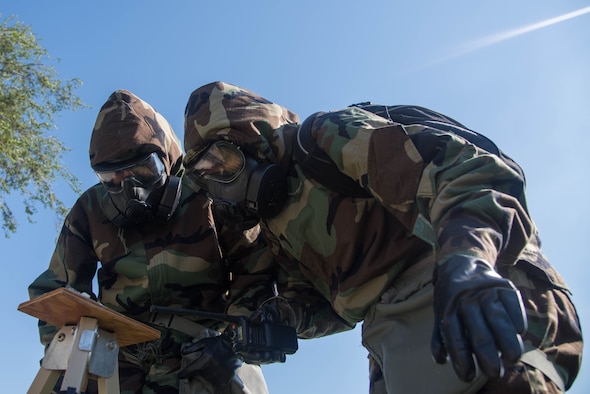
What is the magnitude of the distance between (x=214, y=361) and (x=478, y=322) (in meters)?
1.92

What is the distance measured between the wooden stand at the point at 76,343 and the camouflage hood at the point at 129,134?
1372mm

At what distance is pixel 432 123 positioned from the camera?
2230 millimetres

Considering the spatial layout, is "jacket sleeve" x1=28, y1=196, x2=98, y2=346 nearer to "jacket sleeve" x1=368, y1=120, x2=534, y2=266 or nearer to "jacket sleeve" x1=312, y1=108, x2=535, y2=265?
"jacket sleeve" x1=312, y1=108, x2=535, y2=265

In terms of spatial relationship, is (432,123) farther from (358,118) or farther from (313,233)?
(313,233)

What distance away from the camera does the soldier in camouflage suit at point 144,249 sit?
130 inches

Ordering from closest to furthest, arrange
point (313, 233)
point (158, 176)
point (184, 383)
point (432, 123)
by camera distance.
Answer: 1. point (432, 123)
2. point (313, 233)
3. point (184, 383)
4. point (158, 176)

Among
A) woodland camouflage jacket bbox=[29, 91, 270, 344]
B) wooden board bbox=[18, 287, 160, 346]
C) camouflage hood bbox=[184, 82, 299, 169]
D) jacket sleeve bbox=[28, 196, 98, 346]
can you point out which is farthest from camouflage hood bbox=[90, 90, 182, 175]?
wooden board bbox=[18, 287, 160, 346]

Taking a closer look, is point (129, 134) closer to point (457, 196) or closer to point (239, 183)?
point (239, 183)

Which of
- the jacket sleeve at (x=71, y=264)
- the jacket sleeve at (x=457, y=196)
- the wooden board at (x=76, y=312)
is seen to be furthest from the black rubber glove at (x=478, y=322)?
the jacket sleeve at (x=71, y=264)

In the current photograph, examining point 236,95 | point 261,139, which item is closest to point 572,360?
point 261,139

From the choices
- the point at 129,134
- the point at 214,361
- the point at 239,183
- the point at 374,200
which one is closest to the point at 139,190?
the point at 129,134

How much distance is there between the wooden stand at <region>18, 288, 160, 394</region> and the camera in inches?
81.4

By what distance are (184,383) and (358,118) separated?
5.55 feet

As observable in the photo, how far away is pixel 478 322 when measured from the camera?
131 centimetres
